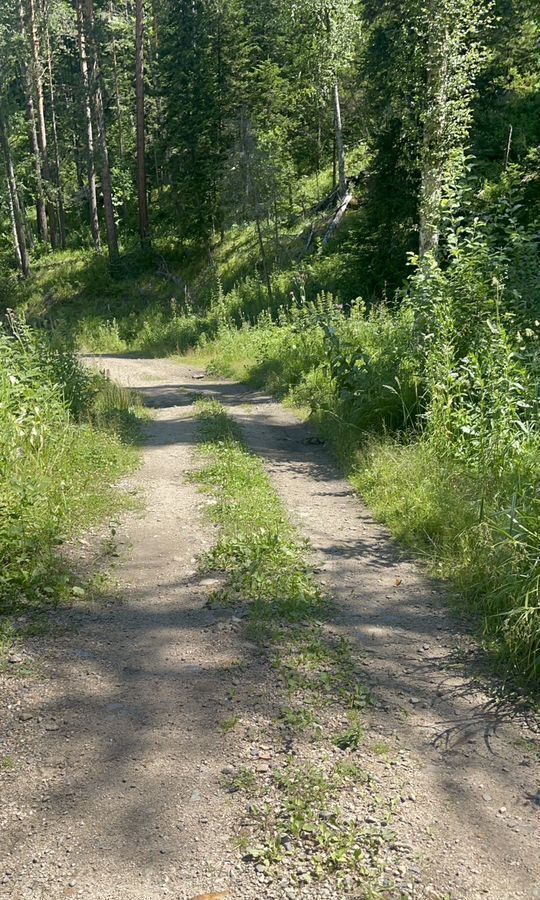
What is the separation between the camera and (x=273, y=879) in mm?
2639

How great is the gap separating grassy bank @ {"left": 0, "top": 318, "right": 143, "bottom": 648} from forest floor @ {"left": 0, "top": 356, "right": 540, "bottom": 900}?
1.01 feet

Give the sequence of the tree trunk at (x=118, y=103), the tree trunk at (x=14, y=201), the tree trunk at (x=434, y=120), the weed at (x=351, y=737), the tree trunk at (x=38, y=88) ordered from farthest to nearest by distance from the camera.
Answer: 1. the tree trunk at (x=118, y=103)
2. the tree trunk at (x=14, y=201)
3. the tree trunk at (x=38, y=88)
4. the tree trunk at (x=434, y=120)
5. the weed at (x=351, y=737)

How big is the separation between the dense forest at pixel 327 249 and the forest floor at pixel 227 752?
53 centimetres

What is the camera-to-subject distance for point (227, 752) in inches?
129

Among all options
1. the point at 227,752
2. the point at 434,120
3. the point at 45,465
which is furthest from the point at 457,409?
the point at 434,120

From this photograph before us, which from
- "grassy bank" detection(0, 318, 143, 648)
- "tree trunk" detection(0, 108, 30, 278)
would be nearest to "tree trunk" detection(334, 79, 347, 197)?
"tree trunk" detection(0, 108, 30, 278)

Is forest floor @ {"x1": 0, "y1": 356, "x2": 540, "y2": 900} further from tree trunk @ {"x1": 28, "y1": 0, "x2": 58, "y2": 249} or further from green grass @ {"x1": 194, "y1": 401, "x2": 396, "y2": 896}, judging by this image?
tree trunk @ {"x1": 28, "y1": 0, "x2": 58, "y2": 249}

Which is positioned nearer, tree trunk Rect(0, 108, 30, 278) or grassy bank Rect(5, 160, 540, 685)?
grassy bank Rect(5, 160, 540, 685)

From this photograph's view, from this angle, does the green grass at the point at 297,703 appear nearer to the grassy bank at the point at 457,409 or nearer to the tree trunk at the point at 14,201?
the grassy bank at the point at 457,409

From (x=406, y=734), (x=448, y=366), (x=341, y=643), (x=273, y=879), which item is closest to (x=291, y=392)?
(x=448, y=366)

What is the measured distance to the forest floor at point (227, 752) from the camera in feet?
8.78

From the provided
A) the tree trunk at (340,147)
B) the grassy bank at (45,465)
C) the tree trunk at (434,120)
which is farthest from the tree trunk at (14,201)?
the grassy bank at (45,465)

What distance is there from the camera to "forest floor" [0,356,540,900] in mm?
2676

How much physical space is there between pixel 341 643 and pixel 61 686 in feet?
4.97
